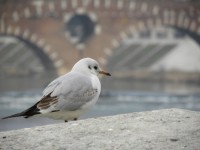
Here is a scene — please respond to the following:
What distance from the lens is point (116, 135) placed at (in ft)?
13.7

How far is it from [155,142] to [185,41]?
30377 millimetres

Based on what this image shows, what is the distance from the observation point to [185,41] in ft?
112

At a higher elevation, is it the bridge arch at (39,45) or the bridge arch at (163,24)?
the bridge arch at (163,24)

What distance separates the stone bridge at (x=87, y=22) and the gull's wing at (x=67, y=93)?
21.7m

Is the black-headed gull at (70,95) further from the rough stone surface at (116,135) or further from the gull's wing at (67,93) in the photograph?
the rough stone surface at (116,135)

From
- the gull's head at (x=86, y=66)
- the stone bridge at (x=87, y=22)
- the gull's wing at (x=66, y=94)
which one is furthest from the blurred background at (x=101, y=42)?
the gull's wing at (x=66, y=94)

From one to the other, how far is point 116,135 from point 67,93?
1.73 ft

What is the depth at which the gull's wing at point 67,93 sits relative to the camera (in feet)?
14.6

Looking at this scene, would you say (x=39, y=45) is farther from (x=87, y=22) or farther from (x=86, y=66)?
(x=86, y=66)

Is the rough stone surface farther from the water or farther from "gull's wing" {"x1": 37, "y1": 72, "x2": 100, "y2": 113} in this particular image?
the water

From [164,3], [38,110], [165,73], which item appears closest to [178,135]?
[38,110]

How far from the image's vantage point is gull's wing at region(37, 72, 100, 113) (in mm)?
4465

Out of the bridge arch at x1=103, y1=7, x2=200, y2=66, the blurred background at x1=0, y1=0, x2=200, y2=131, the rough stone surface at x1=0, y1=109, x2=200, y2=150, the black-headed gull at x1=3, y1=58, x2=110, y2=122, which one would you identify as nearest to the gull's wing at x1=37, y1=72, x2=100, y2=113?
the black-headed gull at x1=3, y1=58, x2=110, y2=122

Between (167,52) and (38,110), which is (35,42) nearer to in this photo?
(167,52)
